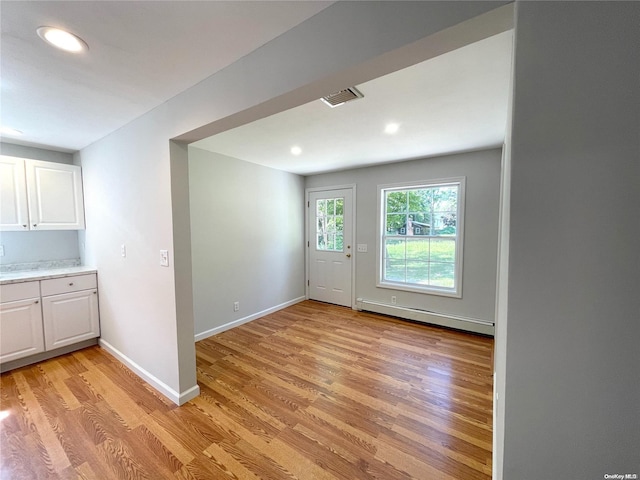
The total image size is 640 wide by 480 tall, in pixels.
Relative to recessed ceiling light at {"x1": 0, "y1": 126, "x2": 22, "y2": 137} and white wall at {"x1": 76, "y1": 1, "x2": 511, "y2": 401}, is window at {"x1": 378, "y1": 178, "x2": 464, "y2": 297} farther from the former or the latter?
recessed ceiling light at {"x1": 0, "y1": 126, "x2": 22, "y2": 137}

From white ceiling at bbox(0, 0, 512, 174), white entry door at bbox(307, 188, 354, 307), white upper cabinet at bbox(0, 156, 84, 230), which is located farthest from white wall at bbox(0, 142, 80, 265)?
white entry door at bbox(307, 188, 354, 307)

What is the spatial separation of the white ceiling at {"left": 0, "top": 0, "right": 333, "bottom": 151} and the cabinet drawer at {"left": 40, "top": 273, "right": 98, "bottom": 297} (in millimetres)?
1555

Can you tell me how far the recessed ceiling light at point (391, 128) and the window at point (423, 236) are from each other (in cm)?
130

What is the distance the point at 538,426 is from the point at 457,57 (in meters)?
1.67

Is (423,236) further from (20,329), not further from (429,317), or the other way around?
(20,329)

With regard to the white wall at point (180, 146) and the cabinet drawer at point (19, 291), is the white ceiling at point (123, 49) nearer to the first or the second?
the white wall at point (180, 146)

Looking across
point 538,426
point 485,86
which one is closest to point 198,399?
point 538,426

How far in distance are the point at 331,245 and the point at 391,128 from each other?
7.99 feet

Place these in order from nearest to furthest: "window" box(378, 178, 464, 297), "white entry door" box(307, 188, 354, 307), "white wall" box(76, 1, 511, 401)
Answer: "white wall" box(76, 1, 511, 401) → "window" box(378, 178, 464, 297) → "white entry door" box(307, 188, 354, 307)

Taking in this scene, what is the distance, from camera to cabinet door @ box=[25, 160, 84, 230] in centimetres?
268

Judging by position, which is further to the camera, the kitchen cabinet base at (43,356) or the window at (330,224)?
the window at (330,224)

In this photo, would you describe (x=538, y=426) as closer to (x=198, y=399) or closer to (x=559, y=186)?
(x=559, y=186)

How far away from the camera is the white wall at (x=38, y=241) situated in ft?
8.93

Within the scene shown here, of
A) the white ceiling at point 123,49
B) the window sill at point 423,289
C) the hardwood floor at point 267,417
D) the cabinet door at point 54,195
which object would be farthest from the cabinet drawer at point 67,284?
the window sill at point 423,289
